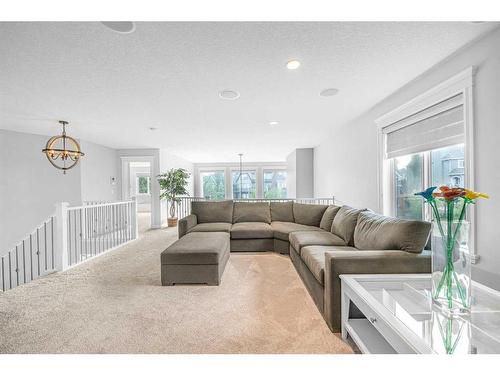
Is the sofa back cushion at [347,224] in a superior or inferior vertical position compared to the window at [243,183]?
inferior

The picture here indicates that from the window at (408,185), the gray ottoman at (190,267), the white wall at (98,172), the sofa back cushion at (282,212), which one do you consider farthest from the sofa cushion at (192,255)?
the white wall at (98,172)

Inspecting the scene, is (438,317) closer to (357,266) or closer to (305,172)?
(357,266)

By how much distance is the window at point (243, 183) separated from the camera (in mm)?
9977

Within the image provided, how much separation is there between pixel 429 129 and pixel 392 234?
122 cm

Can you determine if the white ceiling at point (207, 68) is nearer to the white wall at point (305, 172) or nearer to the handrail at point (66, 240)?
the handrail at point (66, 240)

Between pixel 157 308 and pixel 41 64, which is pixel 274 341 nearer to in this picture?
pixel 157 308

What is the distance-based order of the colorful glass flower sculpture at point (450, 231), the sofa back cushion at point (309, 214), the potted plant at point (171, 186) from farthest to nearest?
the potted plant at point (171, 186), the sofa back cushion at point (309, 214), the colorful glass flower sculpture at point (450, 231)

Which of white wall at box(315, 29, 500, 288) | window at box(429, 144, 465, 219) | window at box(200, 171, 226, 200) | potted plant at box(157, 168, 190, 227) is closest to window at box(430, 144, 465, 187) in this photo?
window at box(429, 144, 465, 219)

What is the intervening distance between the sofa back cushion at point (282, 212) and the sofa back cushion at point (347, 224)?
1358 mm

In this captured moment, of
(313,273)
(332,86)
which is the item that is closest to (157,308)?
(313,273)

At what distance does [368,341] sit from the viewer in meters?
1.29

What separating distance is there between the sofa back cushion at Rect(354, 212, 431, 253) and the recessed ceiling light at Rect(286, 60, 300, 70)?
173 cm

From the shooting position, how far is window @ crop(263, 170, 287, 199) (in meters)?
10.0
